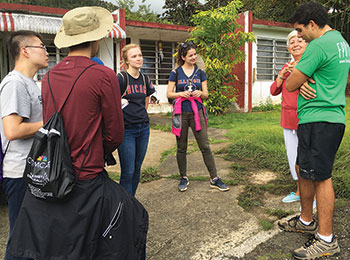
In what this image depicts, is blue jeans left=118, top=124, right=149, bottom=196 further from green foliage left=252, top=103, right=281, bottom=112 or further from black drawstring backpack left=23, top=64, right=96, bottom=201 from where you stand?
green foliage left=252, top=103, right=281, bottom=112

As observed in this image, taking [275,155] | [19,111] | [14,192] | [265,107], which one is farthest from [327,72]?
[265,107]

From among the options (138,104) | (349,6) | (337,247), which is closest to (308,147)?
(337,247)

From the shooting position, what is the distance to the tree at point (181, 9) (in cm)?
2323

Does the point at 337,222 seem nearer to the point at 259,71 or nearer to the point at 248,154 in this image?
the point at 248,154

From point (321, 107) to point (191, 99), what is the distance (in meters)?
1.87

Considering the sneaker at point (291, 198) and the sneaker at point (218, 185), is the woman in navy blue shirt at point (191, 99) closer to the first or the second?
the sneaker at point (218, 185)

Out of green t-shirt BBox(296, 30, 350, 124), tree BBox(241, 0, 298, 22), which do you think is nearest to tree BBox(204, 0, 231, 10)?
tree BBox(241, 0, 298, 22)

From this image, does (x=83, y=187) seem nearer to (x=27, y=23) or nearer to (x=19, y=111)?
(x=19, y=111)

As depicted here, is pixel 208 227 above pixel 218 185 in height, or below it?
below

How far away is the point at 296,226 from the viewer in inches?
116

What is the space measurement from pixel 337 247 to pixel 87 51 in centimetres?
241

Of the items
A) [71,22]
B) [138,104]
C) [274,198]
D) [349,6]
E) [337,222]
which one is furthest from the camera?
[349,6]

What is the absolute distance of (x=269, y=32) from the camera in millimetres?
13594

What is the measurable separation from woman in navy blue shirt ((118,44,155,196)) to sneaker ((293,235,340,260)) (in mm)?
1684
